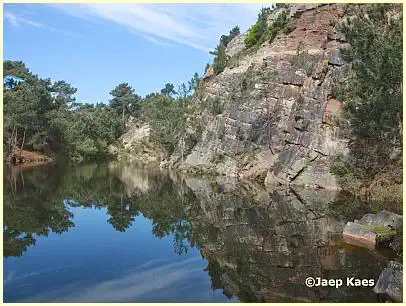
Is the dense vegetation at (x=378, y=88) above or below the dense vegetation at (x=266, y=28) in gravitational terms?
below

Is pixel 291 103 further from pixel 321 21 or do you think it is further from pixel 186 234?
pixel 186 234

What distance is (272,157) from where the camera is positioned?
43.4 m

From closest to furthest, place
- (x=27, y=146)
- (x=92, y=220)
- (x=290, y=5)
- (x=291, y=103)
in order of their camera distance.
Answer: (x=92, y=220) → (x=291, y=103) → (x=290, y=5) → (x=27, y=146)

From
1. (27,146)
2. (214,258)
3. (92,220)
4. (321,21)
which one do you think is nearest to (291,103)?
(321,21)

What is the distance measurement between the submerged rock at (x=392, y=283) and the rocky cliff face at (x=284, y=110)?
73.3ft

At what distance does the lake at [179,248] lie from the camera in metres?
12.6

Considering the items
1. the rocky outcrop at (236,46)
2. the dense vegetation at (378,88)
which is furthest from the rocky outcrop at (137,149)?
the dense vegetation at (378,88)

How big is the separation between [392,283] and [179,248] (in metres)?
8.84

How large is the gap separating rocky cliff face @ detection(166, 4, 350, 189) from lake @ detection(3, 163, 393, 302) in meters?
5.49

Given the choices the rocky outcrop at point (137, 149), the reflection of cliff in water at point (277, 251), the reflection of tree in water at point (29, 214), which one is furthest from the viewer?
the rocky outcrop at point (137, 149)

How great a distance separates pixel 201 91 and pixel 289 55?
18.5 meters

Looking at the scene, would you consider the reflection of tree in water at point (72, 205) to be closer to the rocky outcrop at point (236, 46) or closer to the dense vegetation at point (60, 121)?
the dense vegetation at point (60, 121)

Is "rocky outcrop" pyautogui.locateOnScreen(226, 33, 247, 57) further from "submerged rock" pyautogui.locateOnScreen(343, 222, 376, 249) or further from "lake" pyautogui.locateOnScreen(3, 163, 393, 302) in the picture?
"submerged rock" pyautogui.locateOnScreen(343, 222, 376, 249)

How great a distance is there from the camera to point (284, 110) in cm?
4391
